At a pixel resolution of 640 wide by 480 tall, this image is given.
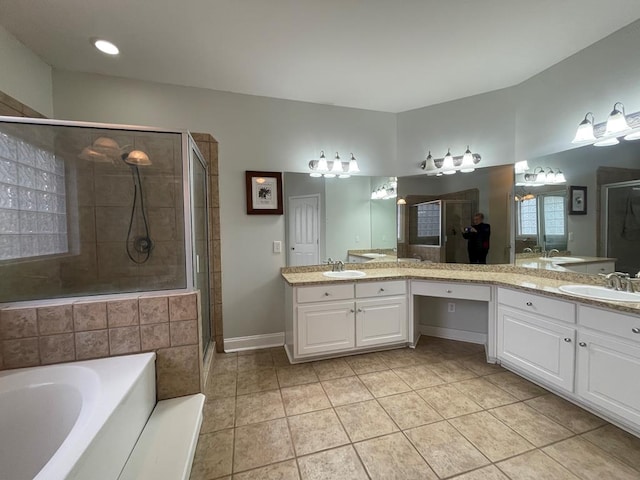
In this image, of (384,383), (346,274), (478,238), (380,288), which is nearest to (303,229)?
(346,274)

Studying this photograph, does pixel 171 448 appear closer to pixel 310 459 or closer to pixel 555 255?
pixel 310 459

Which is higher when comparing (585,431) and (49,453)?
(49,453)

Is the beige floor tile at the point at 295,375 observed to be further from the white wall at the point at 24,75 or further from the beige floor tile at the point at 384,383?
the white wall at the point at 24,75

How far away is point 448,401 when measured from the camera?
6.41 ft

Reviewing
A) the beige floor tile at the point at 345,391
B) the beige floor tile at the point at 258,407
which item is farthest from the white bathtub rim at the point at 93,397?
the beige floor tile at the point at 345,391

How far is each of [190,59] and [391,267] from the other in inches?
107

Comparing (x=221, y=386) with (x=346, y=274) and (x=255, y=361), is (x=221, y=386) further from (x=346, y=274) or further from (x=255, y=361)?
(x=346, y=274)

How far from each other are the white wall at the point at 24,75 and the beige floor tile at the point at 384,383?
3.34 meters

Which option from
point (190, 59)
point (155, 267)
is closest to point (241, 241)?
point (155, 267)

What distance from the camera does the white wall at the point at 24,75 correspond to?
184cm

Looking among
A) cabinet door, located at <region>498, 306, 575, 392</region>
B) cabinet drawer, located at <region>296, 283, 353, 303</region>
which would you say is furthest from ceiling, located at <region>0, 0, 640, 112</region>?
cabinet door, located at <region>498, 306, 575, 392</region>

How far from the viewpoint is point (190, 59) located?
2.16m

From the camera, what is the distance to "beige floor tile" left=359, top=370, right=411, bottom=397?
6.82 ft

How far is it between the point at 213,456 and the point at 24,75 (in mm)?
2902
